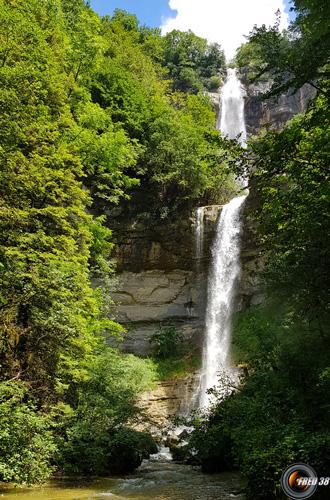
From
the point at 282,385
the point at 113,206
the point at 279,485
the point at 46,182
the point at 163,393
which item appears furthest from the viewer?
the point at 113,206

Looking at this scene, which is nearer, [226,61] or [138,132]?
[138,132]

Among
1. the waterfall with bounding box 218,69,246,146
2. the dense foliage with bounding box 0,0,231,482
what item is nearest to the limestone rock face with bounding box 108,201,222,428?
the dense foliage with bounding box 0,0,231,482

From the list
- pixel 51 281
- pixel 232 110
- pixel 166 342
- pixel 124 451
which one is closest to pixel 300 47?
pixel 51 281

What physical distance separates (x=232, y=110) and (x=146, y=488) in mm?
39589

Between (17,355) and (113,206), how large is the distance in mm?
16012

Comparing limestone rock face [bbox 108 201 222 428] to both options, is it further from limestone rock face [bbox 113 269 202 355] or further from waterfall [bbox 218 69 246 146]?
waterfall [bbox 218 69 246 146]

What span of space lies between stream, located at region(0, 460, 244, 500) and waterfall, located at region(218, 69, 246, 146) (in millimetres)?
32324

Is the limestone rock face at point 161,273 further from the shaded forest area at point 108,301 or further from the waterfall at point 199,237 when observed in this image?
the shaded forest area at point 108,301

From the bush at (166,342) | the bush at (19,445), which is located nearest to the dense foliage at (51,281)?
the bush at (19,445)

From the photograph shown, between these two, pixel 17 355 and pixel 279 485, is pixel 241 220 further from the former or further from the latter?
pixel 279 485

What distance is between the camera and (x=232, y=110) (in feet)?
142

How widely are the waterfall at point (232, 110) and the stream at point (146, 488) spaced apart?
32.3m

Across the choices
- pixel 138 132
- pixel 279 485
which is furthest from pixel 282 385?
pixel 138 132

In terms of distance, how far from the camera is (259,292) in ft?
78.3
